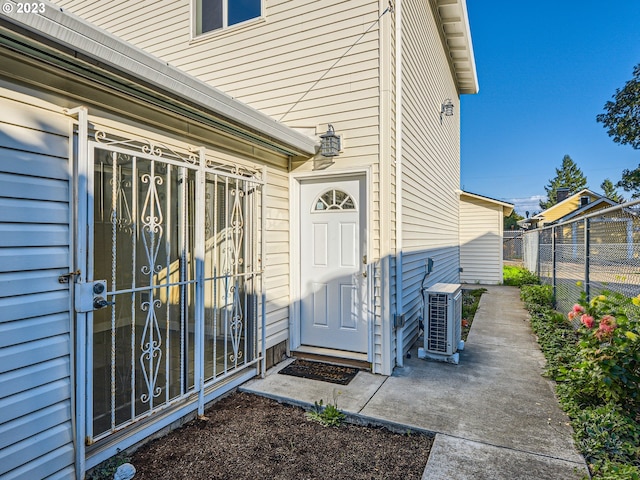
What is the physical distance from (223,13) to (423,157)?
11.3 ft

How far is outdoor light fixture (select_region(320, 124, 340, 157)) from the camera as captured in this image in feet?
13.0

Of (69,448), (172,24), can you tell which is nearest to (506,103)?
(172,24)

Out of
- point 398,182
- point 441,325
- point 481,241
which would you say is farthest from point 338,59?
point 481,241

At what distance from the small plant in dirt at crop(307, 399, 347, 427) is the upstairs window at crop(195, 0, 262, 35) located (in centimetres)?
463

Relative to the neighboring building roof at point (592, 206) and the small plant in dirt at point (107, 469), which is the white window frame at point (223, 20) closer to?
the small plant in dirt at point (107, 469)

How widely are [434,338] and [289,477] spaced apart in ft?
8.35

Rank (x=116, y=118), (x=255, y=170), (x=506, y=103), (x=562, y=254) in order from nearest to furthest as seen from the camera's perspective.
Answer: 1. (x=116, y=118)
2. (x=255, y=170)
3. (x=562, y=254)
4. (x=506, y=103)

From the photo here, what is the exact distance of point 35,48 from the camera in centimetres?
182

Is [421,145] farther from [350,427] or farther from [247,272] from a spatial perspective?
[350,427]

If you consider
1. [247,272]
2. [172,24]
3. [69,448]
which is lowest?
[69,448]

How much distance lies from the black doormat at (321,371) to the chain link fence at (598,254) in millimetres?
2727

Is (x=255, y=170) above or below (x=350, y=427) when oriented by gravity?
above

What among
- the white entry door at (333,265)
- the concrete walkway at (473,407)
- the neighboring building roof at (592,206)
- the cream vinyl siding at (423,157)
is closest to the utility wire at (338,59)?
the cream vinyl siding at (423,157)

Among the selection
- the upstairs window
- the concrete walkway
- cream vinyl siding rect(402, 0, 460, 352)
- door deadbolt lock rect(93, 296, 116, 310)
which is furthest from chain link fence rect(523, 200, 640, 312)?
the upstairs window
